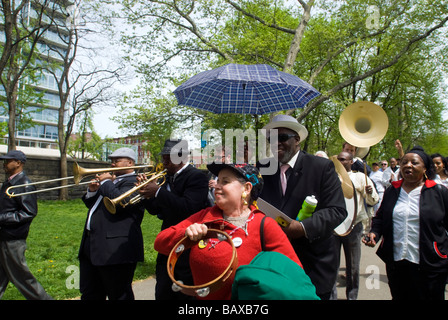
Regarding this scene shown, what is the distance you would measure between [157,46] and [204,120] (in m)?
4.09

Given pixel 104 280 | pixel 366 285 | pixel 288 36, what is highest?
pixel 288 36

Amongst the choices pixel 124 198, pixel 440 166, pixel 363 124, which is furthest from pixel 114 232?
pixel 440 166

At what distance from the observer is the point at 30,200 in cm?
444

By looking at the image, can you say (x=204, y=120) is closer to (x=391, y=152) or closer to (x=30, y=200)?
(x=30, y=200)

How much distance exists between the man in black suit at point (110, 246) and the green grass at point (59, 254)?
1443 millimetres

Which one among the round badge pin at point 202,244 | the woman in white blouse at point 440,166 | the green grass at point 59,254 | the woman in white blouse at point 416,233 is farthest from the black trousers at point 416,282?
the green grass at point 59,254

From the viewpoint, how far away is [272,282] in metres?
1.60

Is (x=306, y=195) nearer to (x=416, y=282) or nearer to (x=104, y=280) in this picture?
(x=416, y=282)

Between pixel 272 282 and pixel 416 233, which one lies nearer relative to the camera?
pixel 272 282

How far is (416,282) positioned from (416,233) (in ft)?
1.53

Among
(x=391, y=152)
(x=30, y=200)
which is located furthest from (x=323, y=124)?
(x=30, y=200)

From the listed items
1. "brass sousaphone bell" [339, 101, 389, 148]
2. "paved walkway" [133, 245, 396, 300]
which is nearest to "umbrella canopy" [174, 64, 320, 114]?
"brass sousaphone bell" [339, 101, 389, 148]
